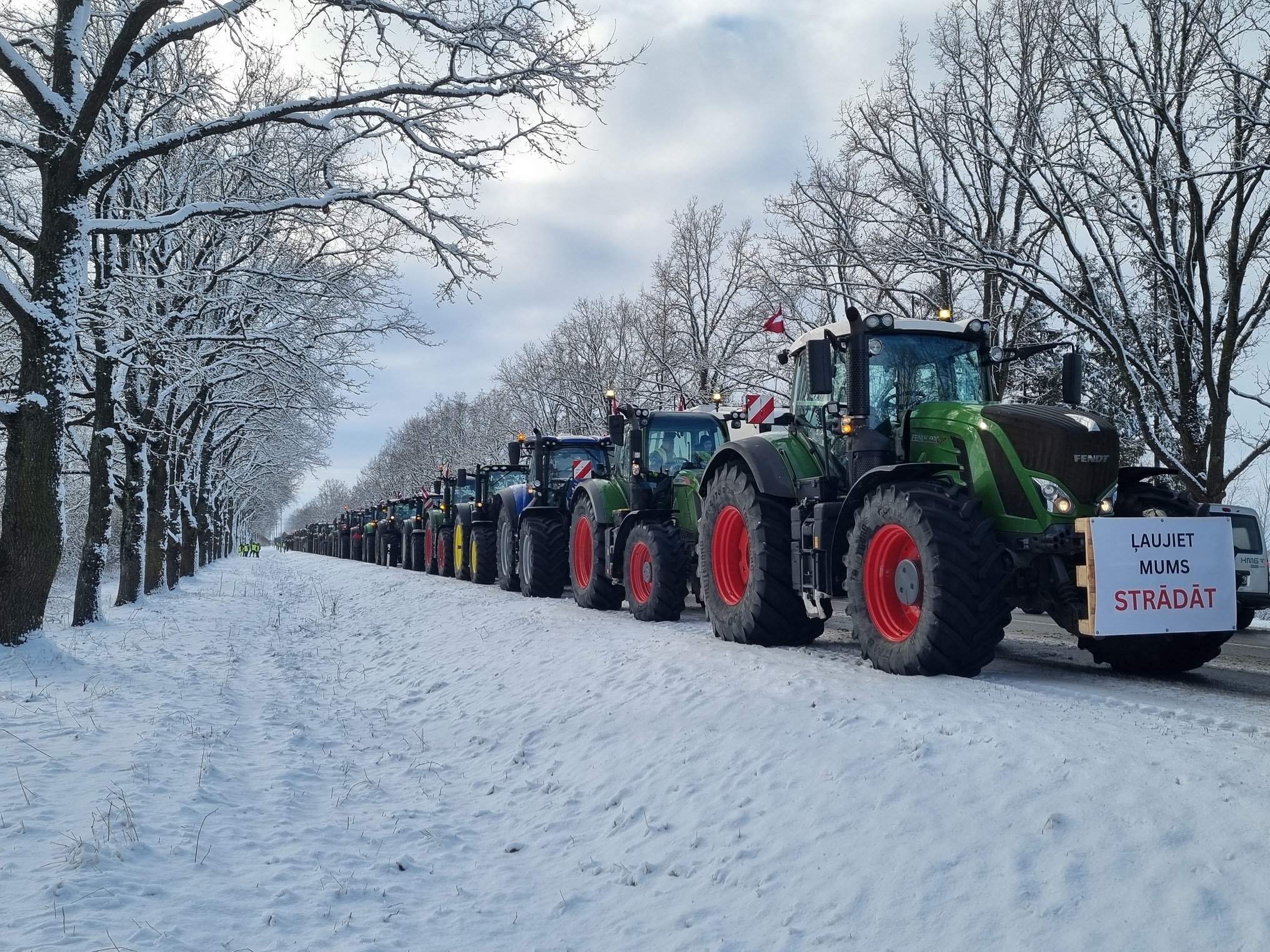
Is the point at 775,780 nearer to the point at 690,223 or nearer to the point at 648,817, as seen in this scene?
the point at 648,817

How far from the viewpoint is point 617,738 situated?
18.9 ft

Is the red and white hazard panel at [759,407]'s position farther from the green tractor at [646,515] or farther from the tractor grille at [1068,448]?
the tractor grille at [1068,448]

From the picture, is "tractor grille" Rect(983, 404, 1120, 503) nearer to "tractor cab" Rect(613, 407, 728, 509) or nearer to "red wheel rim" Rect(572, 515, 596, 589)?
"tractor cab" Rect(613, 407, 728, 509)

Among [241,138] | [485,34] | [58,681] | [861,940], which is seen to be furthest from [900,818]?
[241,138]

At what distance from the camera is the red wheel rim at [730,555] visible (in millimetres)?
8703

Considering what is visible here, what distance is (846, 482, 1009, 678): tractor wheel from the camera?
5664 mm

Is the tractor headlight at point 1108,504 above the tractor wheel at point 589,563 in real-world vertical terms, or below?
above

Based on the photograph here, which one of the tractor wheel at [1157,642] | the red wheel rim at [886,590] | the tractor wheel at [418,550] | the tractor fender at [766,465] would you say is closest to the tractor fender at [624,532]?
the tractor fender at [766,465]

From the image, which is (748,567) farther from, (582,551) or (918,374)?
(582,551)

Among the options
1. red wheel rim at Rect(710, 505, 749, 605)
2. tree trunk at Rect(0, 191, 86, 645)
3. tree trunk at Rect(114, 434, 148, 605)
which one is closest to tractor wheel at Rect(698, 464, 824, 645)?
red wheel rim at Rect(710, 505, 749, 605)

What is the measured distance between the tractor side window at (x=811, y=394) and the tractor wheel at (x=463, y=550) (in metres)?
13.9

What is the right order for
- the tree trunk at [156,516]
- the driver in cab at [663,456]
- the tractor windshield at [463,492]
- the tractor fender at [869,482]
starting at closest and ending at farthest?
the tractor fender at [869,482] < the driver in cab at [663,456] < the tree trunk at [156,516] < the tractor windshield at [463,492]

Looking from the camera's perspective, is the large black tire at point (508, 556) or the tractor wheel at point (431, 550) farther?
the tractor wheel at point (431, 550)

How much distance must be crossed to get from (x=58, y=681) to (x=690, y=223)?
26452mm
